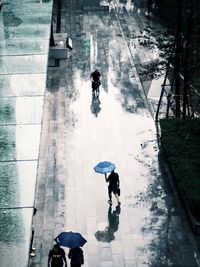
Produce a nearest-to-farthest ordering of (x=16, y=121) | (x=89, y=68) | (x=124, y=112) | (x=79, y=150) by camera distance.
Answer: (x=16, y=121) < (x=79, y=150) < (x=124, y=112) < (x=89, y=68)

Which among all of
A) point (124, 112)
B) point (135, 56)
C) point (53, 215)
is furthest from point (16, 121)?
point (135, 56)

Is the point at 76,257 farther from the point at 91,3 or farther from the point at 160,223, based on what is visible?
the point at 91,3

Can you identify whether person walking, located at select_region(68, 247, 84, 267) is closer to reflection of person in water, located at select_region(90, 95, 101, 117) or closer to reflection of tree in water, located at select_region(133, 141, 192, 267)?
reflection of tree in water, located at select_region(133, 141, 192, 267)

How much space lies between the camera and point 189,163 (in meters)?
17.4

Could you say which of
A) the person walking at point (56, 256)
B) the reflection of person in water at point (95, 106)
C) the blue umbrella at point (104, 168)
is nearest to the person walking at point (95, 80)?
the reflection of person in water at point (95, 106)

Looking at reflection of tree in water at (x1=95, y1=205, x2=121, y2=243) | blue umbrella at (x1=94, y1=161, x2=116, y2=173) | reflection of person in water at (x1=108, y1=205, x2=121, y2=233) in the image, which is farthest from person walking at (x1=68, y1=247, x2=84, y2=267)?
blue umbrella at (x1=94, y1=161, x2=116, y2=173)

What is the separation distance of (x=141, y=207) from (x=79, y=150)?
182 inches

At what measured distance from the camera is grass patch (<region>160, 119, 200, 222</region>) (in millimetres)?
15867

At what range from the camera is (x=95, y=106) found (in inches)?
973

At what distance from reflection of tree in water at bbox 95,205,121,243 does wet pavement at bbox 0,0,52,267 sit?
3857 mm

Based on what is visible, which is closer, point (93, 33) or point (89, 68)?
point (89, 68)

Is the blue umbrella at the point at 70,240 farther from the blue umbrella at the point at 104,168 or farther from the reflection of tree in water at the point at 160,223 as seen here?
the blue umbrella at the point at 104,168

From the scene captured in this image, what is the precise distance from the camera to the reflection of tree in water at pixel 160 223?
579 inches

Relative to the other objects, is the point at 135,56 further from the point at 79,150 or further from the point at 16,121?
the point at 16,121
